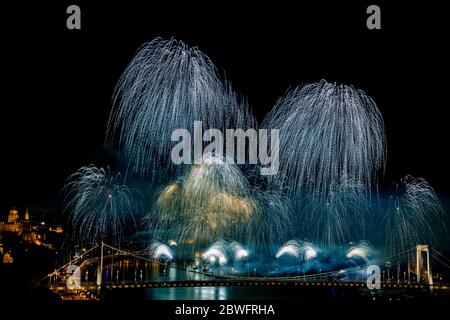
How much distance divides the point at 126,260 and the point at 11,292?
72.3 meters

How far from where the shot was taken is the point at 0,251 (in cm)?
9725

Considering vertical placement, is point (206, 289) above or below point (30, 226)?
below

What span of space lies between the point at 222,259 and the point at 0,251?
51.7 meters

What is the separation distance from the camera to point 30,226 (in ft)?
432
